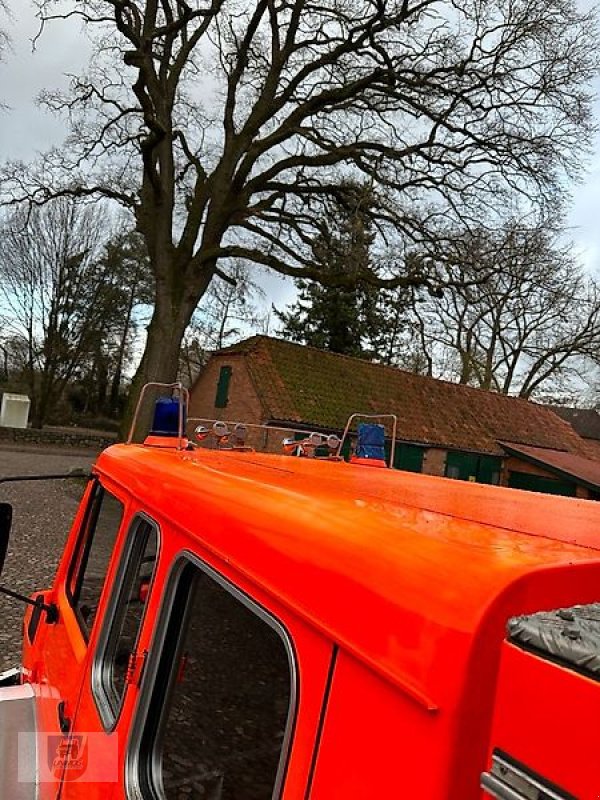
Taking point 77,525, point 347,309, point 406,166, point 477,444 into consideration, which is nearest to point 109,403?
point 347,309

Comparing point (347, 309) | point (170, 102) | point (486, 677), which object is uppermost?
point (170, 102)

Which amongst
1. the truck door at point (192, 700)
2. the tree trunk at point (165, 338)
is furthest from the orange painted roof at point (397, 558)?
the tree trunk at point (165, 338)

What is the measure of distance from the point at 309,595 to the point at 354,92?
1632 cm

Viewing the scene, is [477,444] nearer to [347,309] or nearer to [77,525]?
[347,309]

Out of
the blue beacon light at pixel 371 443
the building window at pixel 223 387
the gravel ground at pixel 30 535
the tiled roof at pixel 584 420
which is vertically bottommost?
the gravel ground at pixel 30 535

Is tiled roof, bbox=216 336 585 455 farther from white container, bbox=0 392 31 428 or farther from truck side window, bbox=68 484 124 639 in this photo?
truck side window, bbox=68 484 124 639

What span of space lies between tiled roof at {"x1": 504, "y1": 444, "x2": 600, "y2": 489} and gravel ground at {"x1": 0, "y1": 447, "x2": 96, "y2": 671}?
15478 mm

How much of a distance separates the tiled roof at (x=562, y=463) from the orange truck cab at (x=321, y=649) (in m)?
20.1

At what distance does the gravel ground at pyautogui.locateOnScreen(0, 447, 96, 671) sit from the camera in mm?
6473

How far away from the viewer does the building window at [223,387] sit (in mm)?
22547

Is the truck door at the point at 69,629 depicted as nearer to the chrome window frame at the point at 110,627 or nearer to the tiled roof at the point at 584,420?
the chrome window frame at the point at 110,627

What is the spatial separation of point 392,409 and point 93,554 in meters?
21.7

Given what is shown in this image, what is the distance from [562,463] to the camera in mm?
22312

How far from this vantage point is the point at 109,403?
38531 mm
